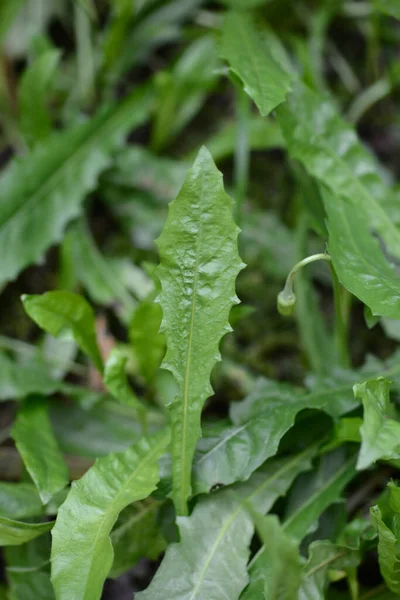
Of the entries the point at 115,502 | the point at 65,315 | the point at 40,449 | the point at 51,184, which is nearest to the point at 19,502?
the point at 40,449

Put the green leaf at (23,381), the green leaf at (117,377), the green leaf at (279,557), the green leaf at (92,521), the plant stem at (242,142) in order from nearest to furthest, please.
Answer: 1. the green leaf at (279,557)
2. the green leaf at (92,521)
3. the green leaf at (117,377)
4. the green leaf at (23,381)
5. the plant stem at (242,142)

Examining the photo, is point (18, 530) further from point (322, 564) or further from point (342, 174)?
point (342, 174)

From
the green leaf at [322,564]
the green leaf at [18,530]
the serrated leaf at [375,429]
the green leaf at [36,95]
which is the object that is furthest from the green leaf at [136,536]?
the green leaf at [36,95]

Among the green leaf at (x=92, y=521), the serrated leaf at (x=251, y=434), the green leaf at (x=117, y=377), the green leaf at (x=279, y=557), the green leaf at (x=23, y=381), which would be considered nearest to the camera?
the green leaf at (x=279, y=557)

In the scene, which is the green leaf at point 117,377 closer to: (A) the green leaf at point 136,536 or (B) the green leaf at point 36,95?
(A) the green leaf at point 136,536

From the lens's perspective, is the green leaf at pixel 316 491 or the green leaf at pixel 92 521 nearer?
the green leaf at pixel 92 521

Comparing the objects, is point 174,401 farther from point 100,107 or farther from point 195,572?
point 100,107

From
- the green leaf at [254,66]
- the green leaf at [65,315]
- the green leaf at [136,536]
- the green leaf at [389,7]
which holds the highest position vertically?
the green leaf at [254,66]

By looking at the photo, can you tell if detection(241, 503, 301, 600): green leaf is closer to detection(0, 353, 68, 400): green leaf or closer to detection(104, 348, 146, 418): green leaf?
detection(104, 348, 146, 418): green leaf

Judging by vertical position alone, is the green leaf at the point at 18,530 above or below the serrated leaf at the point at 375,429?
below
